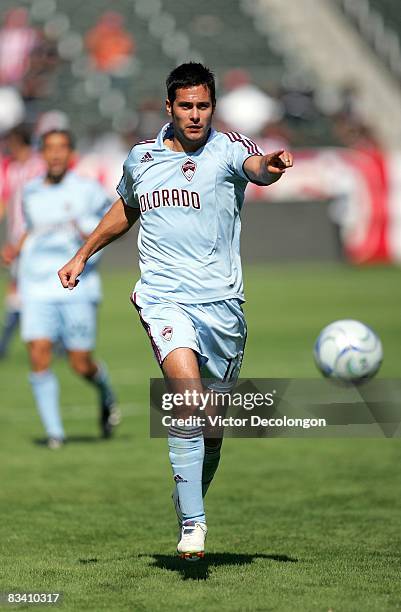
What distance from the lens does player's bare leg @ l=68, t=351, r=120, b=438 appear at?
11.3m

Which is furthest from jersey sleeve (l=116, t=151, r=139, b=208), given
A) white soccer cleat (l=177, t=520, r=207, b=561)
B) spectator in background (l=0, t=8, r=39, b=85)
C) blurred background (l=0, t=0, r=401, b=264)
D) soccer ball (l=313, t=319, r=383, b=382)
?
spectator in background (l=0, t=8, r=39, b=85)

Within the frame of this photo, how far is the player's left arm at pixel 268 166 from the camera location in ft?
19.5

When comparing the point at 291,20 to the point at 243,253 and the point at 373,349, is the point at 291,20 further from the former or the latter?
the point at 373,349

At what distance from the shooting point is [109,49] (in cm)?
3541

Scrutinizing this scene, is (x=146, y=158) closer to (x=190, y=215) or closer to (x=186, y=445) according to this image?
(x=190, y=215)

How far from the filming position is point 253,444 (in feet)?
→ 37.4

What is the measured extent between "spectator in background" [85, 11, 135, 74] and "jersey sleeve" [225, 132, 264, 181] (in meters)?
29.4

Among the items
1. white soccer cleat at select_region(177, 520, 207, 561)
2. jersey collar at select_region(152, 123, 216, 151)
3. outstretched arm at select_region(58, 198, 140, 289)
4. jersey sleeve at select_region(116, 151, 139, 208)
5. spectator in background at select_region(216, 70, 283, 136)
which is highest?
spectator in background at select_region(216, 70, 283, 136)

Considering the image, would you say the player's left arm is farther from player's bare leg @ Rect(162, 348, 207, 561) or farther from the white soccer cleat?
the white soccer cleat

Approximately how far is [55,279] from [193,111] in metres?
5.05

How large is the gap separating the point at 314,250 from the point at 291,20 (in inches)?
508

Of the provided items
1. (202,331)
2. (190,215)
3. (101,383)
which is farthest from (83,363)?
(190,215)

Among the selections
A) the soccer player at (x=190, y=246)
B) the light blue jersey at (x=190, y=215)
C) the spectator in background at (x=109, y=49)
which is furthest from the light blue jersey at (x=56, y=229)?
the spectator in background at (x=109, y=49)

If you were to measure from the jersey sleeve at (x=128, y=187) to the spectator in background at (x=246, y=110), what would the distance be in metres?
25.5
